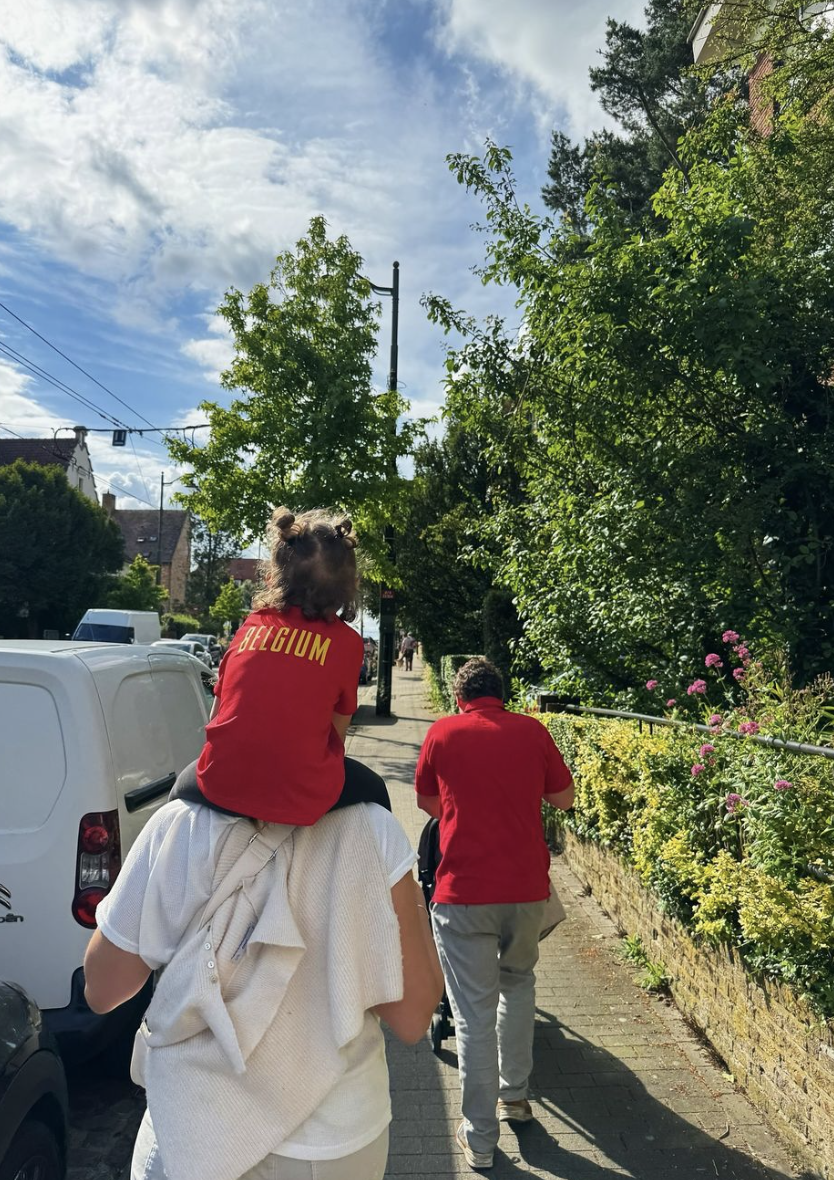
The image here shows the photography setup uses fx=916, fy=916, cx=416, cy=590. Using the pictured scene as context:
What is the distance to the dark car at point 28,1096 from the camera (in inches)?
92.0

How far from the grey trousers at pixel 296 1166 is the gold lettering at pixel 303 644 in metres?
0.81

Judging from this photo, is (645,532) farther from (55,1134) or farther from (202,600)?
(202,600)

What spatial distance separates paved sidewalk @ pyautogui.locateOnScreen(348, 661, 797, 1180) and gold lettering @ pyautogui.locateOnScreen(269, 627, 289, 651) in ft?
8.53

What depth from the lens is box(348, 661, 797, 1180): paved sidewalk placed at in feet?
11.1

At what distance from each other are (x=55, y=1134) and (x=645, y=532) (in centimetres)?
502

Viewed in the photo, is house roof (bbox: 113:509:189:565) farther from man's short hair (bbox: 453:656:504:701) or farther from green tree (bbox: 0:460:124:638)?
man's short hair (bbox: 453:656:504:701)

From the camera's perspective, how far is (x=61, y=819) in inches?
141

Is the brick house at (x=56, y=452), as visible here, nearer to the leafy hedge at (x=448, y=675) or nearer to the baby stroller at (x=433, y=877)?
the leafy hedge at (x=448, y=675)

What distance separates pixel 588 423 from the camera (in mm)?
6707

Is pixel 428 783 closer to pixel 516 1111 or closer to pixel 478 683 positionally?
pixel 478 683

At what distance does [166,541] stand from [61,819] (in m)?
74.3

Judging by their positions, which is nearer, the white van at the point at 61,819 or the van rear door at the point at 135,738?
the white van at the point at 61,819

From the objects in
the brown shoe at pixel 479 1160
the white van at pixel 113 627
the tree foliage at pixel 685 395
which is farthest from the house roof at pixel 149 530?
the brown shoe at pixel 479 1160

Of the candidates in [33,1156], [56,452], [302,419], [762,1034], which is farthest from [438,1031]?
[56,452]
